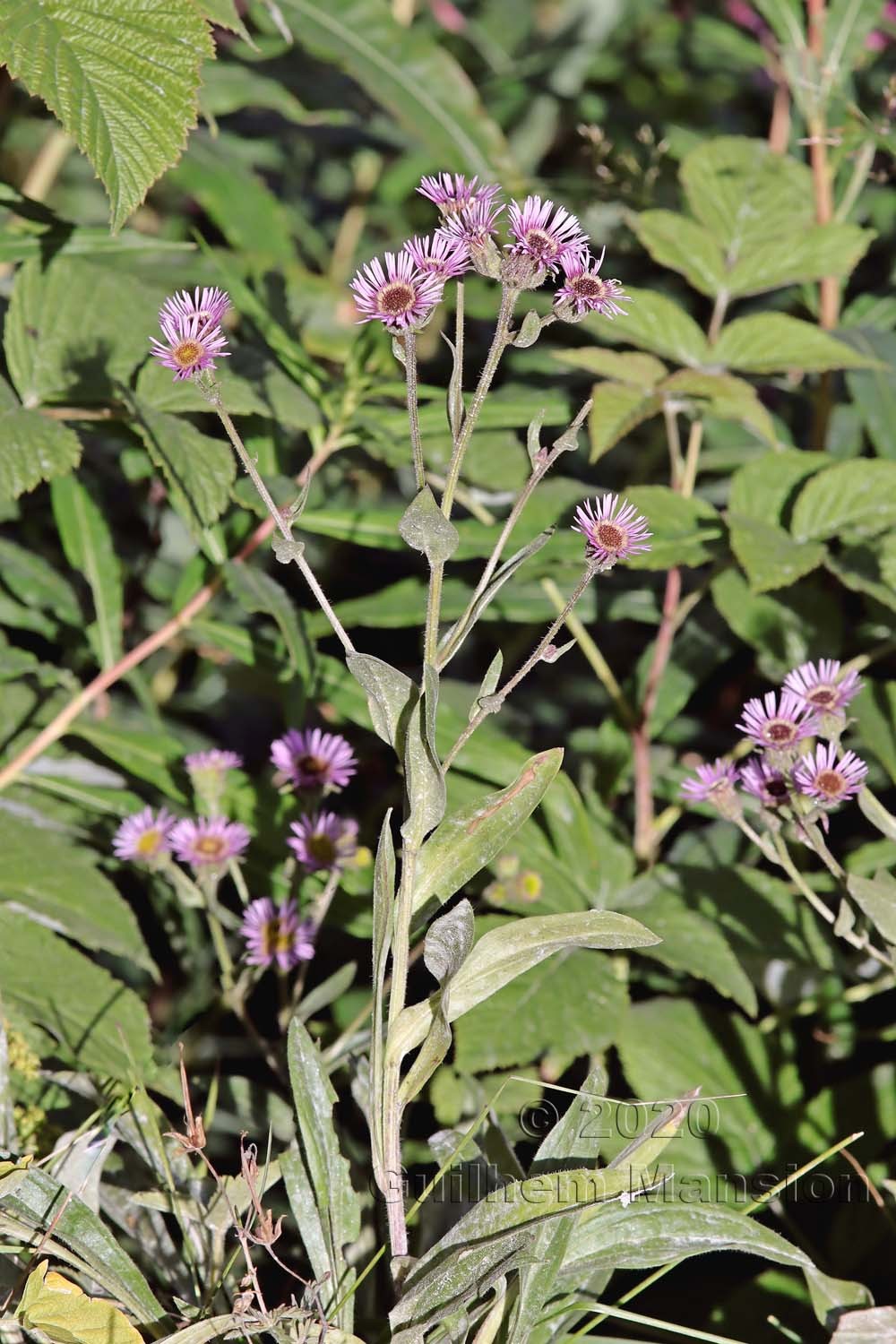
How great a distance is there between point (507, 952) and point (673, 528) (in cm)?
63

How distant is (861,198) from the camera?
1894 millimetres

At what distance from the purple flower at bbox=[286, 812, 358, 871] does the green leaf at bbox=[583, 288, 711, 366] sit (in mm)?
646

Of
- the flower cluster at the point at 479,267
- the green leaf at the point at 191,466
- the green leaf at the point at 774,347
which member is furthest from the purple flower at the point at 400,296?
the green leaf at the point at 774,347

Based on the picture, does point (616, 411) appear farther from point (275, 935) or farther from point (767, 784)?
point (275, 935)

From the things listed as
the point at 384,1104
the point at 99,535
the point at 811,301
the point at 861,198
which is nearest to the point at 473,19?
the point at 861,198

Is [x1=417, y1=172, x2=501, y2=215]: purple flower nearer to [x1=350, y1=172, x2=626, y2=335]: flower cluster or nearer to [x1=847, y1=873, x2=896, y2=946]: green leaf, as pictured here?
[x1=350, y1=172, x2=626, y2=335]: flower cluster

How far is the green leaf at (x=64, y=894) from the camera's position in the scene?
1.21 metres

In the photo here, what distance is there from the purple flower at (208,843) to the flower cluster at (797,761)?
43cm

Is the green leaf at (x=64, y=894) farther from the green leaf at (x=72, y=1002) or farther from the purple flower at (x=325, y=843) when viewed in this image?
the purple flower at (x=325, y=843)

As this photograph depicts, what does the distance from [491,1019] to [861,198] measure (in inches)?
54.1

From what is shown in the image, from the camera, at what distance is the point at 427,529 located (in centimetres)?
84

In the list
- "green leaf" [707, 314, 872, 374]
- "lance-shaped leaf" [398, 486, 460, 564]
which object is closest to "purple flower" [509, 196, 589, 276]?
"lance-shaped leaf" [398, 486, 460, 564]

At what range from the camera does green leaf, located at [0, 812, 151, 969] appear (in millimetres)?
1214

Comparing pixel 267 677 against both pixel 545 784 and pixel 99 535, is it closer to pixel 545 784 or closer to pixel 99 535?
pixel 99 535
